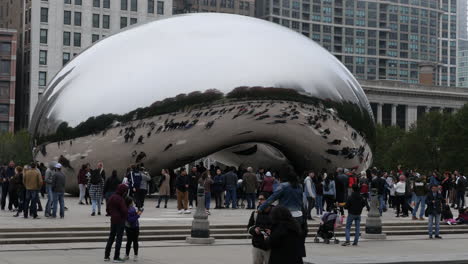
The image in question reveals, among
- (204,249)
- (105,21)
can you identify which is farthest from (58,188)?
(105,21)

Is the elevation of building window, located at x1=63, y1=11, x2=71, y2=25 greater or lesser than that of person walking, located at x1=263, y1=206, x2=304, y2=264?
greater

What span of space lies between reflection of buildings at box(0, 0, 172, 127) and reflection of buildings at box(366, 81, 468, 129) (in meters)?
38.2

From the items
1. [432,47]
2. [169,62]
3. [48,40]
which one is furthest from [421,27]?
[169,62]

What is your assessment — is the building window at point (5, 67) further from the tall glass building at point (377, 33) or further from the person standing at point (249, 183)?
the tall glass building at point (377, 33)

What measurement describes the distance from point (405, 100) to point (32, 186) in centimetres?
10580

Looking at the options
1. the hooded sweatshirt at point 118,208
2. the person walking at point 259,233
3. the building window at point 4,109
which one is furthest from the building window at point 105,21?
the person walking at point 259,233

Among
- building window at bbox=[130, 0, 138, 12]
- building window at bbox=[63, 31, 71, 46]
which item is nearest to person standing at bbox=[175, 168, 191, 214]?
building window at bbox=[63, 31, 71, 46]

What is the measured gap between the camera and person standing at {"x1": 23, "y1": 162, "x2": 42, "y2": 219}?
2114cm

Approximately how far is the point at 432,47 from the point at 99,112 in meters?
168

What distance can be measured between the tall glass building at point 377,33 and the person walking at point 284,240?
16331 centimetres

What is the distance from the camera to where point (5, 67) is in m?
94.4

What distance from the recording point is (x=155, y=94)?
88.8ft

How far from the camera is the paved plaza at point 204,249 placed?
15.0 metres

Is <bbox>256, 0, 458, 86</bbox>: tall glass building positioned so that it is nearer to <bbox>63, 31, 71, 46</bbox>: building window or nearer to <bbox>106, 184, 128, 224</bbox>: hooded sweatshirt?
<bbox>63, 31, 71, 46</bbox>: building window
